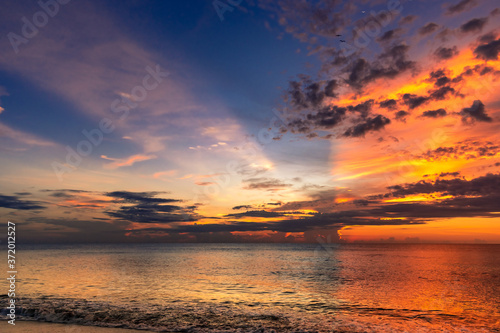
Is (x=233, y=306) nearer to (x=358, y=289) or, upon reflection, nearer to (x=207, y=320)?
(x=207, y=320)

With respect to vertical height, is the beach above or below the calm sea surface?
above

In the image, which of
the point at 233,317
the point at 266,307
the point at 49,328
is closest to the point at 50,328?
the point at 49,328

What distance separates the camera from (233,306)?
25469 mm

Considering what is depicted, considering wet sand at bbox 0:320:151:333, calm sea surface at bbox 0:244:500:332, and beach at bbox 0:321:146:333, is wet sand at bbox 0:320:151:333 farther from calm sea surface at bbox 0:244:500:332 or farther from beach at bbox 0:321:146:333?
calm sea surface at bbox 0:244:500:332

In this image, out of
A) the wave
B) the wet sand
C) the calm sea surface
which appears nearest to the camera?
the wet sand

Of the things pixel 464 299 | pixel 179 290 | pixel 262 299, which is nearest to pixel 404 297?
pixel 464 299

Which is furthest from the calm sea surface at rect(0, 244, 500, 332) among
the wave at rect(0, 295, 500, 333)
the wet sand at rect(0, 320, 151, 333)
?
the wet sand at rect(0, 320, 151, 333)

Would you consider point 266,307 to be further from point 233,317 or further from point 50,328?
point 50,328

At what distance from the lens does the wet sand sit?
56.4 ft

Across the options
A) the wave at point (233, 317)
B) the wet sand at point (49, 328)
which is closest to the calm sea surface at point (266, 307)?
the wave at point (233, 317)

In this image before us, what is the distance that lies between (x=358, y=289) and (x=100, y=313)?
1103 inches

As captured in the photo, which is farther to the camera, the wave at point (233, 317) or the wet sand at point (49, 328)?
the wave at point (233, 317)

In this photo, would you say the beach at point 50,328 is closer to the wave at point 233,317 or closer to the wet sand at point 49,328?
the wet sand at point 49,328

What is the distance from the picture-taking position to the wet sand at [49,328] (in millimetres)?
17191
